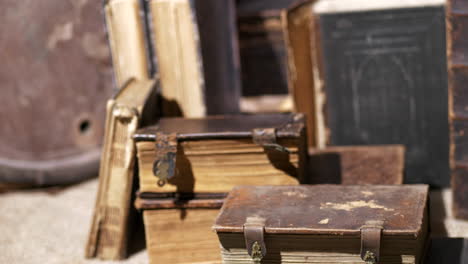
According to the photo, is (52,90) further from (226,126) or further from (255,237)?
(255,237)

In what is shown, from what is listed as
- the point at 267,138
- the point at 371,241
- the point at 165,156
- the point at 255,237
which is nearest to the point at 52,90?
the point at 165,156

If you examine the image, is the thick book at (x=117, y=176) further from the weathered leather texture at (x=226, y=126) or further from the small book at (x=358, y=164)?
the small book at (x=358, y=164)

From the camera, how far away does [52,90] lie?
339 cm

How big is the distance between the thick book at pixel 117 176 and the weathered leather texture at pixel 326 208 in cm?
52

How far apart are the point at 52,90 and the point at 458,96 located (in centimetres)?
185

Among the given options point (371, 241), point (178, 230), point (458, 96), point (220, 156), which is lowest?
point (178, 230)

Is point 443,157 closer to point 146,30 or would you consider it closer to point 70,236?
point 146,30

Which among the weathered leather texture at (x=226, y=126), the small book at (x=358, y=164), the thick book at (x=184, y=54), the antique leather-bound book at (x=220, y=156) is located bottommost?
the small book at (x=358, y=164)

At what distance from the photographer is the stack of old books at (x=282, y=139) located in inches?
81.2

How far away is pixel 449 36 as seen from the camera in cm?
256

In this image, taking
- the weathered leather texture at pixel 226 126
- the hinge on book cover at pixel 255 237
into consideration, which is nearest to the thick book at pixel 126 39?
the weathered leather texture at pixel 226 126

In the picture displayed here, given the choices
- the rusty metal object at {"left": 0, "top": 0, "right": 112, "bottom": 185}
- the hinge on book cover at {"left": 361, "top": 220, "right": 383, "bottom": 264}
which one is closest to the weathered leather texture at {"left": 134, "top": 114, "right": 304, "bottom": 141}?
the hinge on book cover at {"left": 361, "top": 220, "right": 383, "bottom": 264}

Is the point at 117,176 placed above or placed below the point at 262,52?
below

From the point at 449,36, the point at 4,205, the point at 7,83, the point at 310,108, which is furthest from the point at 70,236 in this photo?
the point at 449,36
